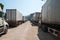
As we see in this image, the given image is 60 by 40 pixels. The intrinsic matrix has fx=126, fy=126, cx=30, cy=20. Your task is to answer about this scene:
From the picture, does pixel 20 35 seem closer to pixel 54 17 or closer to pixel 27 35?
pixel 27 35

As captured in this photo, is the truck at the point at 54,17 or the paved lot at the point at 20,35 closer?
the truck at the point at 54,17

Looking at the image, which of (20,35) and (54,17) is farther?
(20,35)

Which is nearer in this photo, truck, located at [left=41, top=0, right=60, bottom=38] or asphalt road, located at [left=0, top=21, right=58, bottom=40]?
truck, located at [left=41, top=0, right=60, bottom=38]

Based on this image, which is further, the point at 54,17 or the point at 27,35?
the point at 27,35

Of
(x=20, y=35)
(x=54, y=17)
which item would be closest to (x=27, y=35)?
(x=20, y=35)

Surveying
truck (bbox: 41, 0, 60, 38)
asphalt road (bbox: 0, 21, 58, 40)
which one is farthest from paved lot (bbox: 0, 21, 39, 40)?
truck (bbox: 41, 0, 60, 38)

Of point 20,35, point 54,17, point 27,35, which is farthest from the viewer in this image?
point 27,35

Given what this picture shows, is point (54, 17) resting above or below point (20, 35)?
above

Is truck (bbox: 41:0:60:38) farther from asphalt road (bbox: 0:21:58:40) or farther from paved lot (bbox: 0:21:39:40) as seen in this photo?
paved lot (bbox: 0:21:39:40)

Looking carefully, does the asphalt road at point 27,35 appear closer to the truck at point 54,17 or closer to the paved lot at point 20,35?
the paved lot at point 20,35

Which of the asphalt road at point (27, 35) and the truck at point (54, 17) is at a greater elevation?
the truck at point (54, 17)

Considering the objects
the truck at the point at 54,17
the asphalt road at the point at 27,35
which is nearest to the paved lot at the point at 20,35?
the asphalt road at the point at 27,35

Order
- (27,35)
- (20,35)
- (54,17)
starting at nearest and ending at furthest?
(54,17) → (20,35) → (27,35)

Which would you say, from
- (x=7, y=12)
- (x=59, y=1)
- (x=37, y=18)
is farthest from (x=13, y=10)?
(x=59, y=1)
